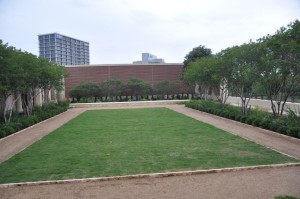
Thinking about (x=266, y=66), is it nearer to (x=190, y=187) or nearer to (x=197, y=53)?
(x=190, y=187)

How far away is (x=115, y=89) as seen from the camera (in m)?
41.5

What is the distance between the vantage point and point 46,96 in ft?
116

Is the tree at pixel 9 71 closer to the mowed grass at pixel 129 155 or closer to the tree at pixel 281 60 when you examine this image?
the mowed grass at pixel 129 155

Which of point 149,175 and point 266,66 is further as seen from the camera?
point 266,66

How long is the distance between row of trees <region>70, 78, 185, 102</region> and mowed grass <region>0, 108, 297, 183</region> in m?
27.5

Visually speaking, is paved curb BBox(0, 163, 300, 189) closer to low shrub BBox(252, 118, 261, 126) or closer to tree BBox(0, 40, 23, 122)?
low shrub BBox(252, 118, 261, 126)

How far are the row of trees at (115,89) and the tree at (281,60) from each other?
26954 mm

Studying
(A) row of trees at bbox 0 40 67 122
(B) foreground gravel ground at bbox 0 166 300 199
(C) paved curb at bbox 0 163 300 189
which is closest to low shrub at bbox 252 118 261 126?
(C) paved curb at bbox 0 163 300 189

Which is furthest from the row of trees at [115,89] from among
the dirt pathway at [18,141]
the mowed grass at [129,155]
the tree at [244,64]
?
the mowed grass at [129,155]

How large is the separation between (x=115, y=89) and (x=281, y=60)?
31.1m

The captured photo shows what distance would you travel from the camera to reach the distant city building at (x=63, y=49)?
4562cm

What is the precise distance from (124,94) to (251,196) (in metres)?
37.0

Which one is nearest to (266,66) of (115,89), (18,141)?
(18,141)

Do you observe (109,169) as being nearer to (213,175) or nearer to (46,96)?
(213,175)
